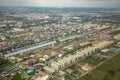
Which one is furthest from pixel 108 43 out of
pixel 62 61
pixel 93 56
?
pixel 62 61

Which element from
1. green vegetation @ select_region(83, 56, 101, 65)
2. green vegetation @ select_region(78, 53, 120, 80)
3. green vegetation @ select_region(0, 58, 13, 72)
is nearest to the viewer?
green vegetation @ select_region(78, 53, 120, 80)

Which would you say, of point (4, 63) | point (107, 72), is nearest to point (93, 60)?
point (107, 72)

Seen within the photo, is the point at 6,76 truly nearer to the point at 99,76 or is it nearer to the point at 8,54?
the point at 8,54

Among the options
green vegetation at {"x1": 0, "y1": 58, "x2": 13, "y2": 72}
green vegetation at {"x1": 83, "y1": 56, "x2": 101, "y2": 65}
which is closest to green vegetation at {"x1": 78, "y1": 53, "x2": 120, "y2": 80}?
green vegetation at {"x1": 83, "y1": 56, "x2": 101, "y2": 65}

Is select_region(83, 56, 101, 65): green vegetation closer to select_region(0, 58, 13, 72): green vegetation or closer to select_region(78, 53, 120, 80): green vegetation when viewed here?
select_region(78, 53, 120, 80): green vegetation

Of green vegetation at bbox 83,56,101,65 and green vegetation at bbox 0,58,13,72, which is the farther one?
green vegetation at bbox 83,56,101,65

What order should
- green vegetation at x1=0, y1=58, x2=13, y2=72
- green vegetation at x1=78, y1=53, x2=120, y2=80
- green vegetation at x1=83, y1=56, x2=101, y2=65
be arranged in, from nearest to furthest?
green vegetation at x1=78, y1=53, x2=120, y2=80, green vegetation at x1=0, y1=58, x2=13, y2=72, green vegetation at x1=83, y1=56, x2=101, y2=65

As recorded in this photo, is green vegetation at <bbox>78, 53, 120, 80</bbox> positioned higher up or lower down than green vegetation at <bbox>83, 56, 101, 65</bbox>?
lower down

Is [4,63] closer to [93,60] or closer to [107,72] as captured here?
[93,60]
